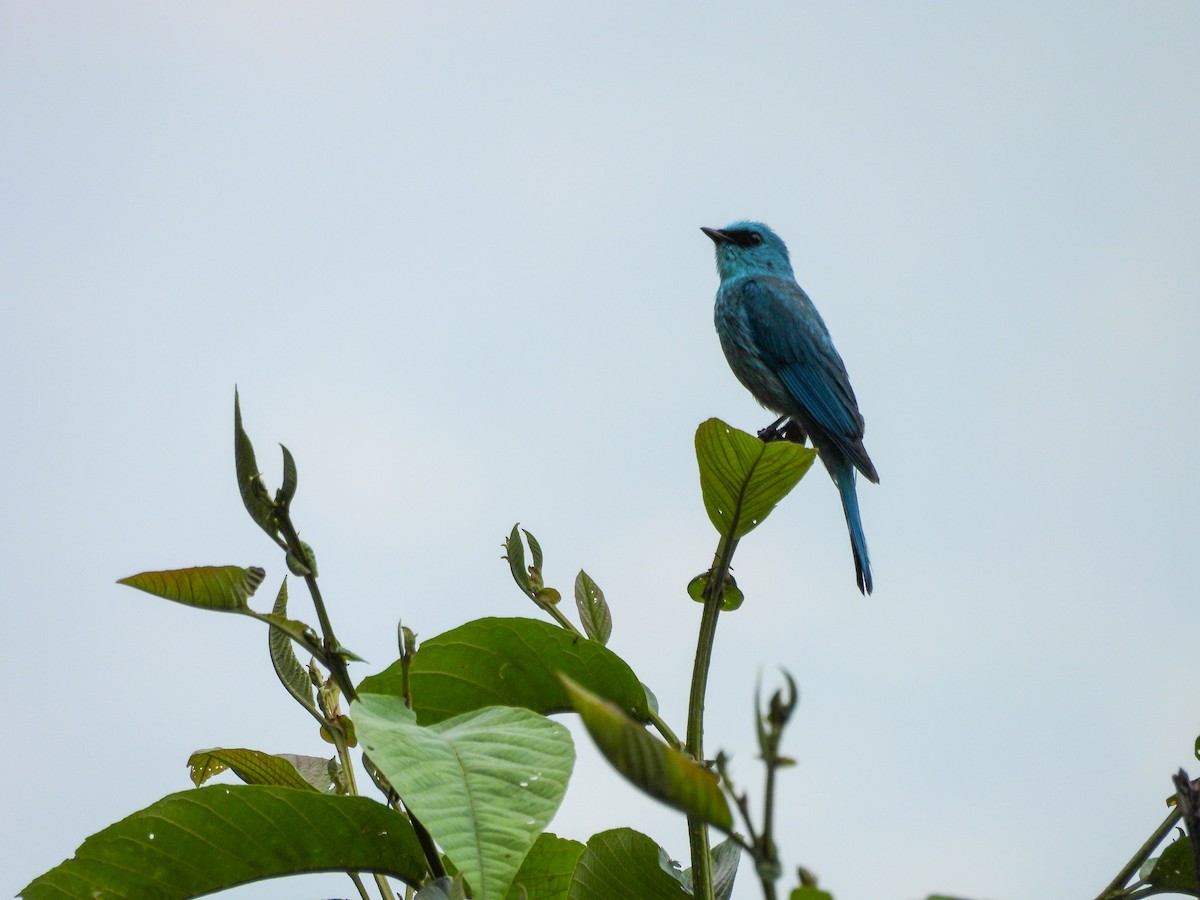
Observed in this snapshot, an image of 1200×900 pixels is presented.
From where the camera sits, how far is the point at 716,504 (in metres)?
2.01

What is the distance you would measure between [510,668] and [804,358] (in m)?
5.35

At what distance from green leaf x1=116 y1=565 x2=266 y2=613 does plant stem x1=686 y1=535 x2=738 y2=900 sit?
55 cm

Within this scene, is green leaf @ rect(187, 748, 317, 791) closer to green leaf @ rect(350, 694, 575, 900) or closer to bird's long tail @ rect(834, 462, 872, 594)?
green leaf @ rect(350, 694, 575, 900)

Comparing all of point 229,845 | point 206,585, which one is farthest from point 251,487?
point 229,845

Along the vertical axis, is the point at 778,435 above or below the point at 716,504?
above

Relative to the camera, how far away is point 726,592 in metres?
2.19

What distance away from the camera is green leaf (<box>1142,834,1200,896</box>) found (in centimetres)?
152

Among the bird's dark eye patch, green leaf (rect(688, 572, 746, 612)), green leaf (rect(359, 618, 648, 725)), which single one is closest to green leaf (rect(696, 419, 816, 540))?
green leaf (rect(688, 572, 746, 612))

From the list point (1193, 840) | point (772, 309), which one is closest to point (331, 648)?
point (1193, 840)

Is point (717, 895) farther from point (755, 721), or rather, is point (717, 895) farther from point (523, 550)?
point (755, 721)

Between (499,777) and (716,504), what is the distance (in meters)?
0.84

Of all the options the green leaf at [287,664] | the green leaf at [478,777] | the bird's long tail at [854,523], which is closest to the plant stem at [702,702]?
the green leaf at [478,777]

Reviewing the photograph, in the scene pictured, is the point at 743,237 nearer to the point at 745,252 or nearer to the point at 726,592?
the point at 745,252

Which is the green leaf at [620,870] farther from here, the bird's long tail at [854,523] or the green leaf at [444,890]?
the bird's long tail at [854,523]
